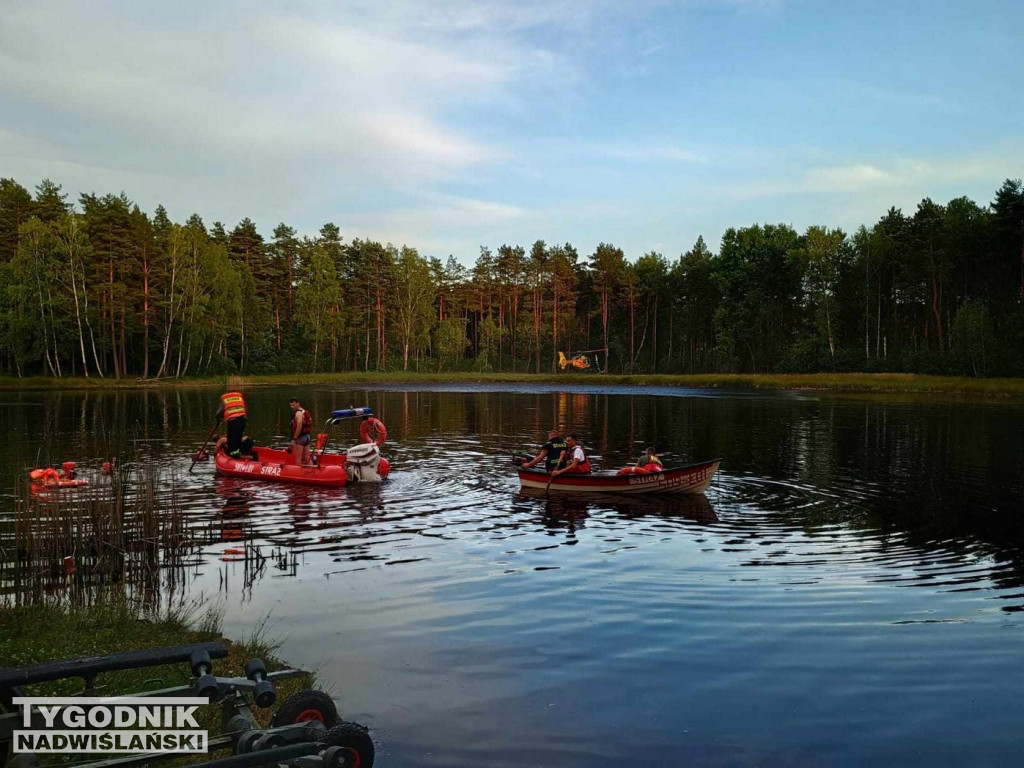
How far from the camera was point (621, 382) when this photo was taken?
98.6 meters

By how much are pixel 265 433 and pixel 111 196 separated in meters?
67.5

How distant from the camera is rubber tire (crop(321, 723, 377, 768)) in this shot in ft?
17.9

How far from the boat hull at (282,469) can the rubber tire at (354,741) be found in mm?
18037

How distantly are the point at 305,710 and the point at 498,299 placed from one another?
411 ft

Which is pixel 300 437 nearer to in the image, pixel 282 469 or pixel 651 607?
pixel 282 469

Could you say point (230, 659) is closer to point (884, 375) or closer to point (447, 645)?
point (447, 645)

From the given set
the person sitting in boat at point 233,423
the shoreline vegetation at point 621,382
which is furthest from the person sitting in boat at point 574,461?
the shoreline vegetation at point 621,382

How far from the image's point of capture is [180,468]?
2578 cm

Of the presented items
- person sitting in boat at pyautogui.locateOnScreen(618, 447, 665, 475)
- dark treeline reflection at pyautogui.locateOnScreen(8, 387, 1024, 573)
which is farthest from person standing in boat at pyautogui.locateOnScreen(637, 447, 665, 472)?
dark treeline reflection at pyautogui.locateOnScreen(8, 387, 1024, 573)

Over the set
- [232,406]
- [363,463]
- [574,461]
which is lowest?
[363,463]

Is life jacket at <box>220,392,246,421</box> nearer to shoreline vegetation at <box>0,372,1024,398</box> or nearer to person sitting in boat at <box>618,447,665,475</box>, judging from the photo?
person sitting in boat at <box>618,447,665,475</box>

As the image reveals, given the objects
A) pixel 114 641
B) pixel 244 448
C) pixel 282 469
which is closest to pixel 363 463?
pixel 282 469

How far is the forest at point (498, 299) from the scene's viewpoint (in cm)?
7581

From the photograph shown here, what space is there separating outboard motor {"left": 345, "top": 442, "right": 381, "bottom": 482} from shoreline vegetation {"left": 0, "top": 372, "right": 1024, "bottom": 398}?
37.3 meters
